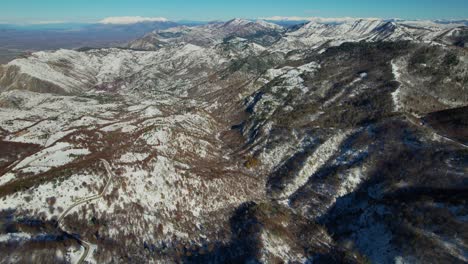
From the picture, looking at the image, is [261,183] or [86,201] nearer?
[86,201]

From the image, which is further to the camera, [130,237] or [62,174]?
[62,174]

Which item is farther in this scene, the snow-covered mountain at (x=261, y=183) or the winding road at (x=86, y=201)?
the snow-covered mountain at (x=261, y=183)

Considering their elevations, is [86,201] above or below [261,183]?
above

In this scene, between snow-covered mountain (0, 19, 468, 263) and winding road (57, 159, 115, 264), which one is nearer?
winding road (57, 159, 115, 264)

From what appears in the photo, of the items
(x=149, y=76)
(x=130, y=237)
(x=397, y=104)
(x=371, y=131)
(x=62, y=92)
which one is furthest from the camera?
(x=149, y=76)

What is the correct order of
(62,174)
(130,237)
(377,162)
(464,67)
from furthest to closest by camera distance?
(464,67)
(377,162)
(62,174)
(130,237)

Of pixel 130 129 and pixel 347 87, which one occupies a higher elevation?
pixel 347 87

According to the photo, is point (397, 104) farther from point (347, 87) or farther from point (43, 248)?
point (43, 248)

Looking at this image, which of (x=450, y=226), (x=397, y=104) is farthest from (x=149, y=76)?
(x=450, y=226)

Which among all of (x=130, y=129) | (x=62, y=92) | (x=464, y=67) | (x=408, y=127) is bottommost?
(x=62, y=92)
